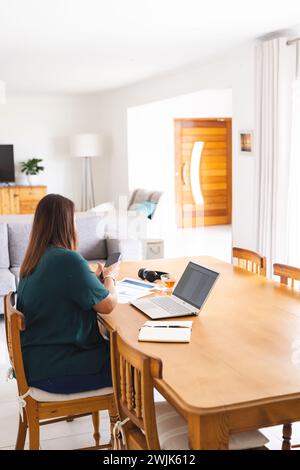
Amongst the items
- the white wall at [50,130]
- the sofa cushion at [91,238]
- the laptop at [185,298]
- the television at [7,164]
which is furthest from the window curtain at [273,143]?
the white wall at [50,130]

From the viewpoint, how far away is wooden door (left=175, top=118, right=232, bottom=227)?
10.8m

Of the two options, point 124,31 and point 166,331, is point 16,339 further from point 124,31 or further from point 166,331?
point 124,31

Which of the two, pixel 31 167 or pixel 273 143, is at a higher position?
pixel 273 143

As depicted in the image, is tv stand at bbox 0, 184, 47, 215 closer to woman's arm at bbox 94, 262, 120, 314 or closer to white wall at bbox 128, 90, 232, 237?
white wall at bbox 128, 90, 232, 237

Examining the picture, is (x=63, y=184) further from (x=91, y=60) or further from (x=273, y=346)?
(x=273, y=346)

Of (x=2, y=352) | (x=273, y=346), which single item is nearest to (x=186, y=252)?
(x=2, y=352)

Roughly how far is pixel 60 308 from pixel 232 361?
0.78 m

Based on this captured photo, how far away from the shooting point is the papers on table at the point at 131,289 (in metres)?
2.96

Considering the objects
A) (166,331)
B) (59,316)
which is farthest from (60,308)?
(166,331)

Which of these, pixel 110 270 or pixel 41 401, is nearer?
pixel 41 401

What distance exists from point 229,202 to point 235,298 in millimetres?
8682

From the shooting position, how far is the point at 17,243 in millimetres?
5613

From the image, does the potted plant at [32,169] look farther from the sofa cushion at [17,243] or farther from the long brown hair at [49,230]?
the long brown hair at [49,230]

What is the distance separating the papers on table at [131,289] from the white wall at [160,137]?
6.40m
